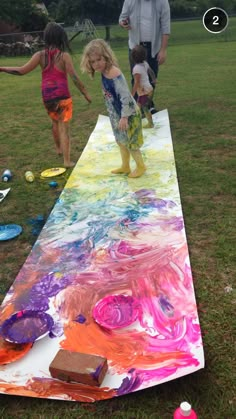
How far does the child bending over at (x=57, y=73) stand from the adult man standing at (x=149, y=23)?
1935mm

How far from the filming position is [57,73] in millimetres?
4395

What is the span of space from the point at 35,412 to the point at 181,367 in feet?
2.36

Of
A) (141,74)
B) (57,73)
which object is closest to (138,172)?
(57,73)

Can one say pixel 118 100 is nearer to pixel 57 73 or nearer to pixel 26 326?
pixel 57 73

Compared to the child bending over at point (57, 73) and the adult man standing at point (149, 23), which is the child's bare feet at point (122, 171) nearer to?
the child bending over at point (57, 73)

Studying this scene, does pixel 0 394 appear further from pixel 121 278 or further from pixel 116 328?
pixel 121 278

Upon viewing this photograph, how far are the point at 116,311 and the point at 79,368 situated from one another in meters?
0.54

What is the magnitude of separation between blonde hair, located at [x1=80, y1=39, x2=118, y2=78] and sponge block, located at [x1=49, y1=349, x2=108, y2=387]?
2.73 metres

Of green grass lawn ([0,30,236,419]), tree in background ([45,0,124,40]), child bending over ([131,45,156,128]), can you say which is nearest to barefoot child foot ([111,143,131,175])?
green grass lawn ([0,30,236,419])

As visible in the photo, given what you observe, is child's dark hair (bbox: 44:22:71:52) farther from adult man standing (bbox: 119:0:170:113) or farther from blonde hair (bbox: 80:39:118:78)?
adult man standing (bbox: 119:0:170:113)

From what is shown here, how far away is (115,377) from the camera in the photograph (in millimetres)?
1982

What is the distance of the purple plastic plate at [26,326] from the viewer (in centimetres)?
223

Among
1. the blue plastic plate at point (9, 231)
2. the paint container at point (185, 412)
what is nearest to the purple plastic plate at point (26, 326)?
the paint container at point (185, 412)

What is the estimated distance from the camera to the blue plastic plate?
3299 millimetres
